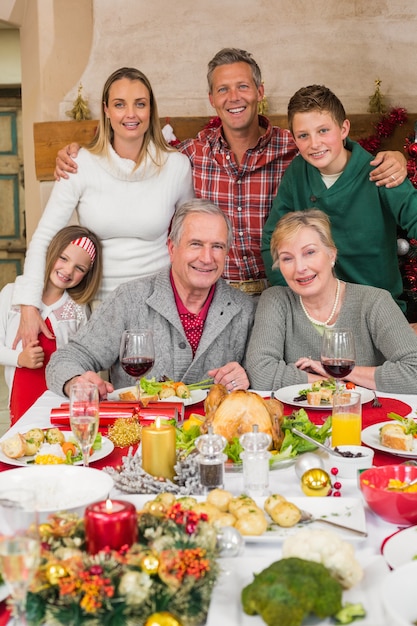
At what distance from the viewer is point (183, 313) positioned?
2646mm

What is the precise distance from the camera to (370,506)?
1353mm

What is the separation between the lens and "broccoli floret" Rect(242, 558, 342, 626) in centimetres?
97

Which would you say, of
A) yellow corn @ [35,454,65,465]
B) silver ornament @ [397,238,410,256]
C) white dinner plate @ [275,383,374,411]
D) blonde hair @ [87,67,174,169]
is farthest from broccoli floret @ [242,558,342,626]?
silver ornament @ [397,238,410,256]

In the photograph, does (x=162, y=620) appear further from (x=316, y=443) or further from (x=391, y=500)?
(x=316, y=443)

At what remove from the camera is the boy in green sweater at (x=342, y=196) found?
9.47 ft

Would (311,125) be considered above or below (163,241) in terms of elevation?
above

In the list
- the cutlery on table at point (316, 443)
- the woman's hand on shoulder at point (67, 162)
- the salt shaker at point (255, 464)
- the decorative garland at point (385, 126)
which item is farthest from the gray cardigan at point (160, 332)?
the decorative garland at point (385, 126)

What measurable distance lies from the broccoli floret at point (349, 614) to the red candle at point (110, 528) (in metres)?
0.29

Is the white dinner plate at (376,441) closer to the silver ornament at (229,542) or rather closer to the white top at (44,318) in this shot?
the silver ornament at (229,542)

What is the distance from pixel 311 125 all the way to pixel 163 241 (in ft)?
2.70

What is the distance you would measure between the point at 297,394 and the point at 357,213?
104cm

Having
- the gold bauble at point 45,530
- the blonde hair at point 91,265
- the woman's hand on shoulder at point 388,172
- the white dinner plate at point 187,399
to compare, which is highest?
the woman's hand on shoulder at point 388,172

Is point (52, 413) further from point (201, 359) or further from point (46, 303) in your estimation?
point (46, 303)

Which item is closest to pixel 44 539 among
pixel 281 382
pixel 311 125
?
pixel 281 382
